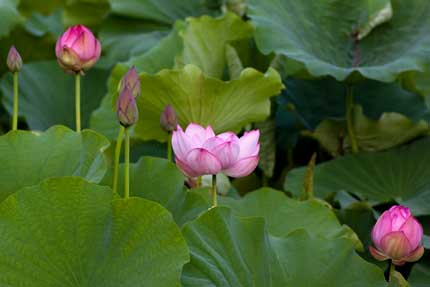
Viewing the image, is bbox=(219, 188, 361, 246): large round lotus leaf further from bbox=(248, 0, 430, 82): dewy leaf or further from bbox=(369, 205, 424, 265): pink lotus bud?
bbox=(248, 0, 430, 82): dewy leaf

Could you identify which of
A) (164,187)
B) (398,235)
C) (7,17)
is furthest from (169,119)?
(7,17)

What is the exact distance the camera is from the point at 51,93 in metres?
2.30

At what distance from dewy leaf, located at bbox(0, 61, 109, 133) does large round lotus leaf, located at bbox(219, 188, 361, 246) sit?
2.64ft

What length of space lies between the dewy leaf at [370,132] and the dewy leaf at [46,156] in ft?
2.30

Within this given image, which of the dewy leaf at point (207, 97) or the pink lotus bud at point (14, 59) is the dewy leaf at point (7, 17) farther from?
the pink lotus bud at point (14, 59)

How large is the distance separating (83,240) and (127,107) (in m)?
0.17

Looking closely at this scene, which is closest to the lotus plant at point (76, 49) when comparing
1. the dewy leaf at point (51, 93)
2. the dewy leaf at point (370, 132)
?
the dewy leaf at point (370, 132)

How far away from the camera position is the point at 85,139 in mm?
1374

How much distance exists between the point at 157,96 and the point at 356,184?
429 millimetres

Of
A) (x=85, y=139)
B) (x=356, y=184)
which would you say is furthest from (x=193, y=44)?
(x=85, y=139)

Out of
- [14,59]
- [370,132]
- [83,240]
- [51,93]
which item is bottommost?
[51,93]

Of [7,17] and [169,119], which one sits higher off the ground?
[169,119]

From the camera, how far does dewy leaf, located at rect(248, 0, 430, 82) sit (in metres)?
1.78

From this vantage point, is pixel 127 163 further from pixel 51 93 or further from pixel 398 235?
pixel 51 93
